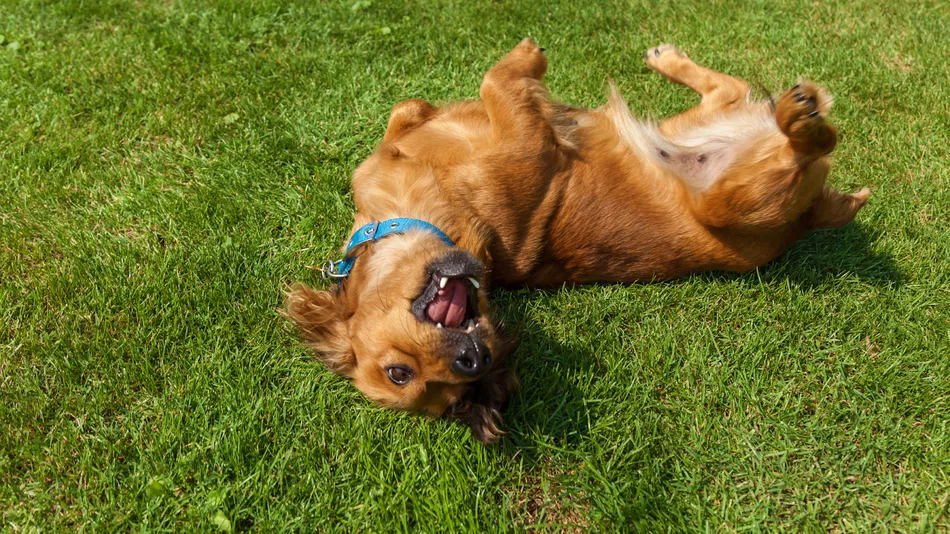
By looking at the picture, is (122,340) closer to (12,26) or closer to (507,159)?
(507,159)

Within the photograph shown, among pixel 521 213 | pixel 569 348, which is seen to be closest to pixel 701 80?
pixel 521 213

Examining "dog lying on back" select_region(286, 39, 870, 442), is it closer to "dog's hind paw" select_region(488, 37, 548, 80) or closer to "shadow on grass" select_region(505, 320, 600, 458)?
"dog's hind paw" select_region(488, 37, 548, 80)

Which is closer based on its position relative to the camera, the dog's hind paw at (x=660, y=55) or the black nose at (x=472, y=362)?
the black nose at (x=472, y=362)

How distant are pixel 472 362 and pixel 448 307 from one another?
46 centimetres

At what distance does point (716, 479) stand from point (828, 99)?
87.9 inches

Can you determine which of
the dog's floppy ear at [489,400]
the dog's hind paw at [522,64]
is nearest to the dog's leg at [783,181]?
the dog's hind paw at [522,64]

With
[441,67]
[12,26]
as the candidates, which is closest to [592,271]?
[441,67]

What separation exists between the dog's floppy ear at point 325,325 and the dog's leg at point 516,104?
1.41 meters

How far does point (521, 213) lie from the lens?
11.8 feet

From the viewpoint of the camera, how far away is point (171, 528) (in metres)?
3.05

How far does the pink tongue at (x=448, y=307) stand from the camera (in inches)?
124

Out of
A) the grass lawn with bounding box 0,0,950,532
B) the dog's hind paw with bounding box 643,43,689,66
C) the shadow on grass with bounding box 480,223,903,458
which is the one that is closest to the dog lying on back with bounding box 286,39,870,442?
the shadow on grass with bounding box 480,223,903,458

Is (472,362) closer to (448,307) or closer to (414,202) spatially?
(448,307)

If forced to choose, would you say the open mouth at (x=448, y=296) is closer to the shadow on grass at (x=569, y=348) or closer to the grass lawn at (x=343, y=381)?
the shadow on grass at (x=569, y=348)
